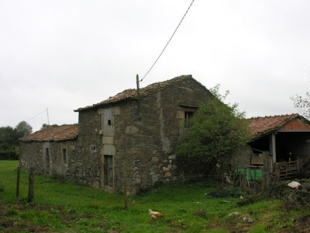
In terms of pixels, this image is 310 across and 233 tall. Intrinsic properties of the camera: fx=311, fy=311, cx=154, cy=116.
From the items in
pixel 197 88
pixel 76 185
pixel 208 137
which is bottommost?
pixel 76 185

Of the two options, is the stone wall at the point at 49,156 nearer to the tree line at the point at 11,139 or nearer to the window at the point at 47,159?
the window at the point at 47,159

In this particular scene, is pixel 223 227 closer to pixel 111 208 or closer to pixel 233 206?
pixel 233 206

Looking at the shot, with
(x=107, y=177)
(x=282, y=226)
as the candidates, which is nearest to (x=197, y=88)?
(x=107, y=177)

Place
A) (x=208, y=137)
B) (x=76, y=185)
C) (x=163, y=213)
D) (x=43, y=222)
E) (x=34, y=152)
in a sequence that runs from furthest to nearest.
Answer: (x=34, y=152) < (x=76, y=185) < (x=208, y=137) < (x=163, y=213) < (x=43, y=222)

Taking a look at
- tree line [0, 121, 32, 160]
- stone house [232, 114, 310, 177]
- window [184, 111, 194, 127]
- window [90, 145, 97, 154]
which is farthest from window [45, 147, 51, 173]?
tree line [0, 121, 32, 160]

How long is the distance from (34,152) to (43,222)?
16.8 m

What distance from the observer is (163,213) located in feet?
28.7

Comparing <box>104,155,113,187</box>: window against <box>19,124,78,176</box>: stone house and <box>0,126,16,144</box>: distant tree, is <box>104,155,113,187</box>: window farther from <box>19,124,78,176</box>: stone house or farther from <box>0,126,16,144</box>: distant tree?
<box>0,126,16,144</box>: distant tree

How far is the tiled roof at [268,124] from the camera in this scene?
48.5ft

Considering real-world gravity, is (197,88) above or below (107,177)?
above

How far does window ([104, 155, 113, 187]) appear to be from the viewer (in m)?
13.4

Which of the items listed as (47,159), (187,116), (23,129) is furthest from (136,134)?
(23,129)

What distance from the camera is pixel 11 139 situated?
46531 millimetres

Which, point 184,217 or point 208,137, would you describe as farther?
point 208,137
